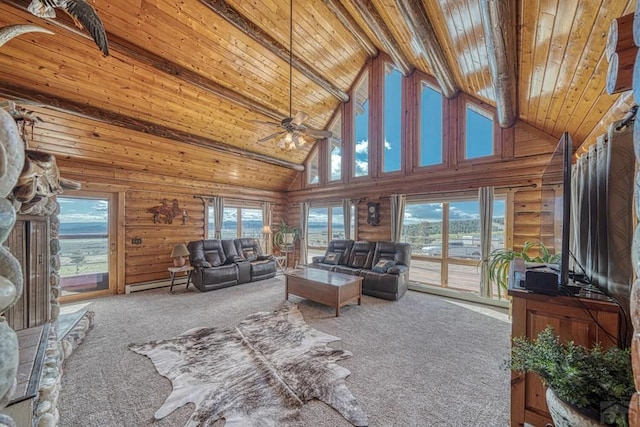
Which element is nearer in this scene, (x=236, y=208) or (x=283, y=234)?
(x=236, y=208)

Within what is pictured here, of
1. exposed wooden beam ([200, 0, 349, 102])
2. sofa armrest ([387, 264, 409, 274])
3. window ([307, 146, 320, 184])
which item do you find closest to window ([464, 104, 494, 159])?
sofa armrest ([387, 264, 409, 274])

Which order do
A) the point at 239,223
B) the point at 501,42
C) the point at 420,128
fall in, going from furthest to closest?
the point at 239,223
the point at 420,128
the point at 501,42

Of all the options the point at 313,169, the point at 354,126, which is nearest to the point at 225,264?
the point at 313,169

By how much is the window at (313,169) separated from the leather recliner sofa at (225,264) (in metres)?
2.55

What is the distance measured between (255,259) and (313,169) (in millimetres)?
3256

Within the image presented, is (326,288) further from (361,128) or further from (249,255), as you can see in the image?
(361,128)

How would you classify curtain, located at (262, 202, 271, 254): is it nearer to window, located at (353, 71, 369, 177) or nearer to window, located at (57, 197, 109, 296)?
window, located at (353, 71, 369, 177)

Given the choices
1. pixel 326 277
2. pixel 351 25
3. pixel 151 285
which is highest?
pixel 351 25

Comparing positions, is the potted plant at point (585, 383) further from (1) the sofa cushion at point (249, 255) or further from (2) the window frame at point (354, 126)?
(1) the sofa cushion at point (249, 255)

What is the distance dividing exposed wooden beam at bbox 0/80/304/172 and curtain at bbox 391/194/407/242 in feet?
11.8

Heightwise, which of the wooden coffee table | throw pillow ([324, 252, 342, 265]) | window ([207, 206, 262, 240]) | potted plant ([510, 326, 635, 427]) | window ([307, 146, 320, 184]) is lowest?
the wooden coffee table

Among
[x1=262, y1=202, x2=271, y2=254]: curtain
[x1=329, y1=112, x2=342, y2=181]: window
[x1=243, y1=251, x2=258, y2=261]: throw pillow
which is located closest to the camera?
[x1=243, y1=251, x2=258, y2=261]: throw pillow

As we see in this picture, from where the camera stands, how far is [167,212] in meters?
5.86

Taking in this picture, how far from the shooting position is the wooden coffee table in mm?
3838
